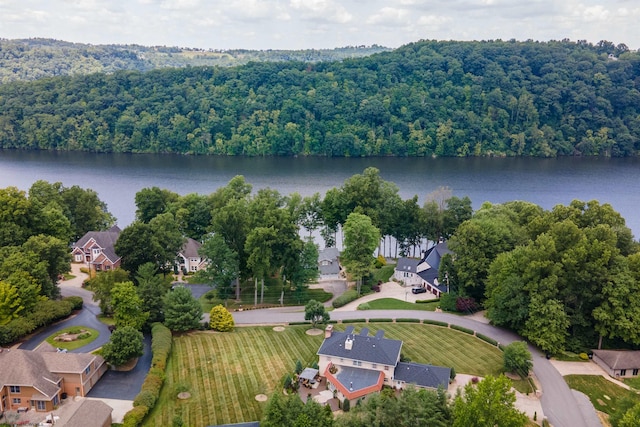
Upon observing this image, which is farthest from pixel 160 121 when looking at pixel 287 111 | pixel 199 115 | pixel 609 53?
pixel 609 53

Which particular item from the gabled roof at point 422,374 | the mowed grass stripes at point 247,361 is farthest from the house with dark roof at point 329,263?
the gabled roof at point 422,374

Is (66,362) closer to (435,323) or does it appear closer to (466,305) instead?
(435,323)

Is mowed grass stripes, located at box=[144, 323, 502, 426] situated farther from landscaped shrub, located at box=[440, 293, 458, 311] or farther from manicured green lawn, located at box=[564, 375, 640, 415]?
manicured green lawn, located at box=[564, 375, 640, 415]

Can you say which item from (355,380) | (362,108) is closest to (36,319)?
(355,380)

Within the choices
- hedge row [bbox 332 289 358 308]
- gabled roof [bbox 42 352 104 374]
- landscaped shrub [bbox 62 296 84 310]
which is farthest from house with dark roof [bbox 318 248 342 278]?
gabled roof [bbox 42 352 104 374]

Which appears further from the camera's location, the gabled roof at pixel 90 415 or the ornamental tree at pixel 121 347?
the ornamental tree at pixel 121 347

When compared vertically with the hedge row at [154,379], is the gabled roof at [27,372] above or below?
above

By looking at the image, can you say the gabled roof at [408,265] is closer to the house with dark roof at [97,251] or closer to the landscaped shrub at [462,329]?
the landscaped shrub at [462,329]
